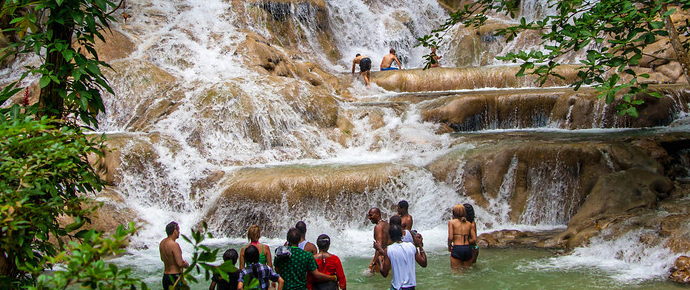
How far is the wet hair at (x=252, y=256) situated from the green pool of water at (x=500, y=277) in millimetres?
2291

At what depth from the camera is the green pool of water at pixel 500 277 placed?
6562 mm

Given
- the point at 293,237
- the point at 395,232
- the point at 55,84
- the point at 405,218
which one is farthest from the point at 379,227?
the point at 55,84

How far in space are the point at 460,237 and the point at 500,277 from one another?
2.50 feet

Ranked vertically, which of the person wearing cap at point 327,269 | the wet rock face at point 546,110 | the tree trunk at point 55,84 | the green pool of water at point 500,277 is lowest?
the green pool of water at point 500,277

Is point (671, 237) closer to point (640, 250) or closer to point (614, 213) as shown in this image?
point (640, 250)

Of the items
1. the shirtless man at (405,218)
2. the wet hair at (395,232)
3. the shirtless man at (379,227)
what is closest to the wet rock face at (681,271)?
the shirtless man at (405,218)

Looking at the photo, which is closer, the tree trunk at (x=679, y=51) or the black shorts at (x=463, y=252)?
the tree trunk at (x=679, y=51)

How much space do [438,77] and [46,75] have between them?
1409 centimetres

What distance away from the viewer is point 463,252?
7012mm

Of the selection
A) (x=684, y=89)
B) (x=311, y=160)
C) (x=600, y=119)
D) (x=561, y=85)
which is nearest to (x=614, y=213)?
(x=600, y=119)

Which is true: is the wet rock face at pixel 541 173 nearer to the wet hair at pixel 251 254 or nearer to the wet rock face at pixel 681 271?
the wet rock face at pixel 681 271

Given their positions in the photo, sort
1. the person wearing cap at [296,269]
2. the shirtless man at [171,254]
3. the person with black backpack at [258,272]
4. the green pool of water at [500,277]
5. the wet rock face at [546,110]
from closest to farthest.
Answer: the person with black backpack at [258,272], the person wearing cap at [296,269], the shirtless man at [171,254], the green pool of water at [500,277], the wet rock face at [546,110]

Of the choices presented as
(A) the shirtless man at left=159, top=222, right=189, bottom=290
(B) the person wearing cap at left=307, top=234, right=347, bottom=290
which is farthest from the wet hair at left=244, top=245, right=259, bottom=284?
(A) the shirtless man at left=159, top=222, right=189, bottom=290

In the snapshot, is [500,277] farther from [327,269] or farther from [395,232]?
[327,269]
